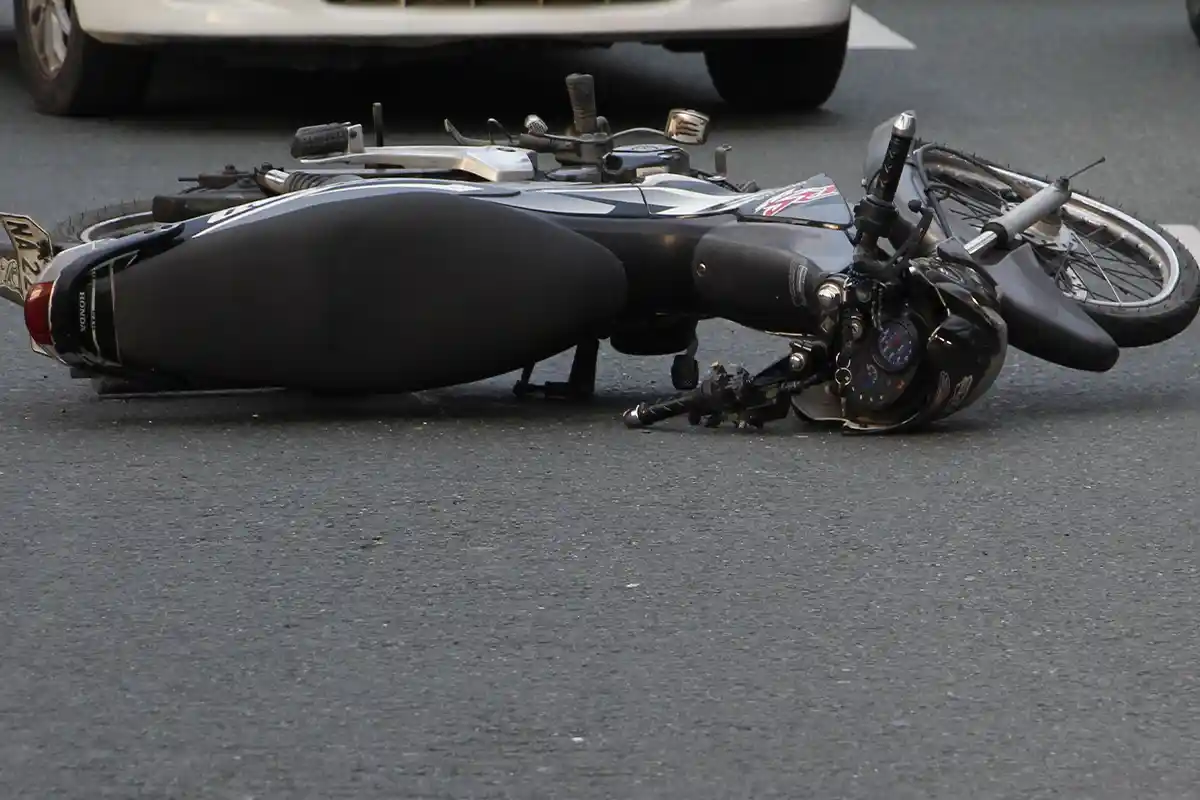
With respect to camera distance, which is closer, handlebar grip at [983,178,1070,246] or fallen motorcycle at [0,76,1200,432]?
fallen motorcycle at [0,76,1200,432]

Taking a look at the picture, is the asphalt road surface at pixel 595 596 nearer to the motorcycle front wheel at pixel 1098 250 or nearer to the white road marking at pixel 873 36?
the motorcycle front wheel at pixel 1098 250

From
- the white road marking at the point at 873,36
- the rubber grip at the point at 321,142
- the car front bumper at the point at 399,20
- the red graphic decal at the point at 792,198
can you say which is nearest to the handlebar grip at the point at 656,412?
the red graphic decal at the point at 792,198

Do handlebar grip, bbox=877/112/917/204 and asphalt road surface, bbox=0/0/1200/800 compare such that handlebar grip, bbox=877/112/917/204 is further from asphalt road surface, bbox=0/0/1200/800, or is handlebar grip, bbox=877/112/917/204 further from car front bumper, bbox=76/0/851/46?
car front bumper, bbox=76/0/851/46

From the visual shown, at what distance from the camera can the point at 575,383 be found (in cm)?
455

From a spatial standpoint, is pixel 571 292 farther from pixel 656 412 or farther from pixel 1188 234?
pixel 1188 234

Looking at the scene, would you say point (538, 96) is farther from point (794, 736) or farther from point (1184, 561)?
point (794, 736)

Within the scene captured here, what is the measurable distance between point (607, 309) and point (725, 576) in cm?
89

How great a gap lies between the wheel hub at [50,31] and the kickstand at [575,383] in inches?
157

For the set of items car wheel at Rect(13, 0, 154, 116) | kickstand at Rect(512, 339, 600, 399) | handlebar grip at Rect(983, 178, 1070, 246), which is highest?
handlebar grip at Rect(983, 178, 1070, 246)

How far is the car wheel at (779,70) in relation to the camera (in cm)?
855

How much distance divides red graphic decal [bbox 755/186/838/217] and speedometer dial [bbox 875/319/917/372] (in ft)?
1.38

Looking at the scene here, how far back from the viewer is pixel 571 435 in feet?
14.1

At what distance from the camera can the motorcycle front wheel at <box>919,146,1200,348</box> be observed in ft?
14.9

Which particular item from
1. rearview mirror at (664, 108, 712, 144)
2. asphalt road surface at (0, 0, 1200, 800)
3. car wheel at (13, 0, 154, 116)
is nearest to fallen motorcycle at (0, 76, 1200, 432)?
asphalt road surface at (0, 0, 1200, 800)
